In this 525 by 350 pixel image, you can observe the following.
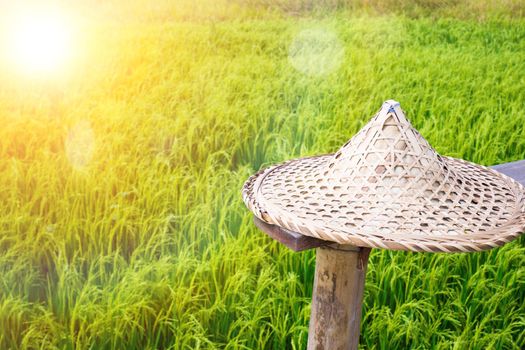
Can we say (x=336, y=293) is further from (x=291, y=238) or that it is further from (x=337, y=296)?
(x=291, y=238)

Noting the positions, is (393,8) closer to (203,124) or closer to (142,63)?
(142,63)

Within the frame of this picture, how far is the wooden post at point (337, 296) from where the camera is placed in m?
1.45

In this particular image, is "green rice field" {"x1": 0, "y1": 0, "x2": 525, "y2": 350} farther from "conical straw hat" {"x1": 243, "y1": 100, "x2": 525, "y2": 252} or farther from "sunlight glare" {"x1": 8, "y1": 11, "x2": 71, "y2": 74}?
"conical straw hat" {"x1": 243, "y1": 100, "x2": 525, "y2": 252}

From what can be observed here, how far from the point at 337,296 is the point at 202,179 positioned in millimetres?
1377

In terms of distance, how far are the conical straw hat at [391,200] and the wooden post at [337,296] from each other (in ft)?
0.48

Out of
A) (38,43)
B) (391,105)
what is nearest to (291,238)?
(391,105)

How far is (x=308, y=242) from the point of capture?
4.40 feet

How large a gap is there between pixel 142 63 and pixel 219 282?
7.74ft

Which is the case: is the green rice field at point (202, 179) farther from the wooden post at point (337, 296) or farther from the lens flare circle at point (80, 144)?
the wooden post at point (337, 296)

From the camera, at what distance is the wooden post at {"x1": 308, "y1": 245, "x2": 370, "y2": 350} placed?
145cm

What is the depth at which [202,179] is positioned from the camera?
277cm

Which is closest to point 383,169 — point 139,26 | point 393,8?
point 139,26

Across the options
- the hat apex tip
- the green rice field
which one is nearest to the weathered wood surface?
the hat apex tip

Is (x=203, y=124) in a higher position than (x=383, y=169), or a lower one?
lower
